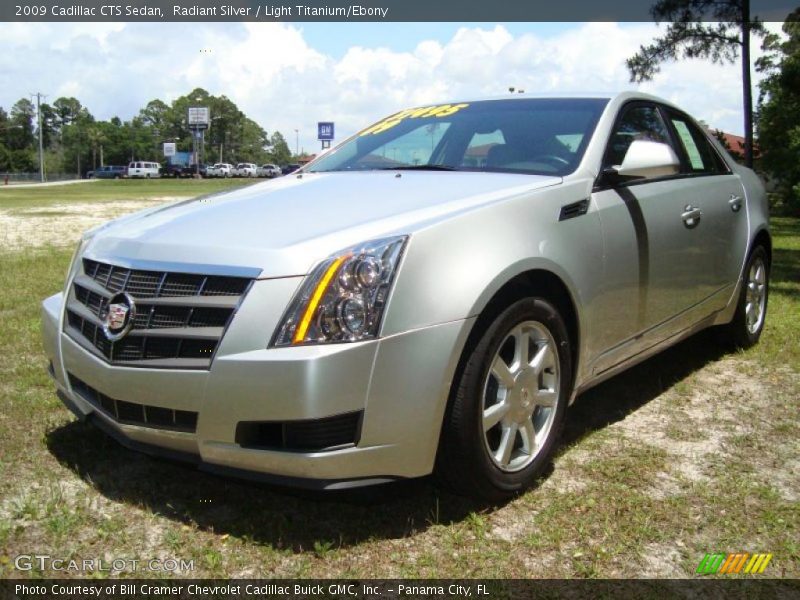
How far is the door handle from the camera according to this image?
152 inches

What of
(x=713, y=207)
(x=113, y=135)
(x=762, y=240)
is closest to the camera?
(x=713, y=207)

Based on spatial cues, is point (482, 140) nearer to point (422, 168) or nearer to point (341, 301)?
point (422, 168)

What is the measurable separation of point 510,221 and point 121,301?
1.41m

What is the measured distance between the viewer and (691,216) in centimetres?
392

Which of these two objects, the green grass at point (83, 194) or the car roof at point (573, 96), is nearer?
the car roof at point (573, 96)

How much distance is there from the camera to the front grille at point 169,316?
241cm

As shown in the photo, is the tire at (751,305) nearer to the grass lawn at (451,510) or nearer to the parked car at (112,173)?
the grass lawn at (451,510)

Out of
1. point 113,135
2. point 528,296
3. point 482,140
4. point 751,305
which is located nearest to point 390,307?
point 528,296

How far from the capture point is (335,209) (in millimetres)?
2824

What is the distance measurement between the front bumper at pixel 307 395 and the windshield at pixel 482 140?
1.25 meters

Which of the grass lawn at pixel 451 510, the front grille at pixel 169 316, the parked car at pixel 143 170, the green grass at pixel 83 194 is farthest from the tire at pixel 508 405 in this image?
the parked car at pixel 143 170

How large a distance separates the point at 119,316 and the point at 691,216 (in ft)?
9.32

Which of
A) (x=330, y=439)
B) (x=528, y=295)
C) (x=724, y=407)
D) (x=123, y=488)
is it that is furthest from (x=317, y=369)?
(x=724, y=407)

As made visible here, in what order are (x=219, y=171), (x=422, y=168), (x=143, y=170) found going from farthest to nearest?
(x=219, y=171), (x=143, y=170), (x=422, y=168)
